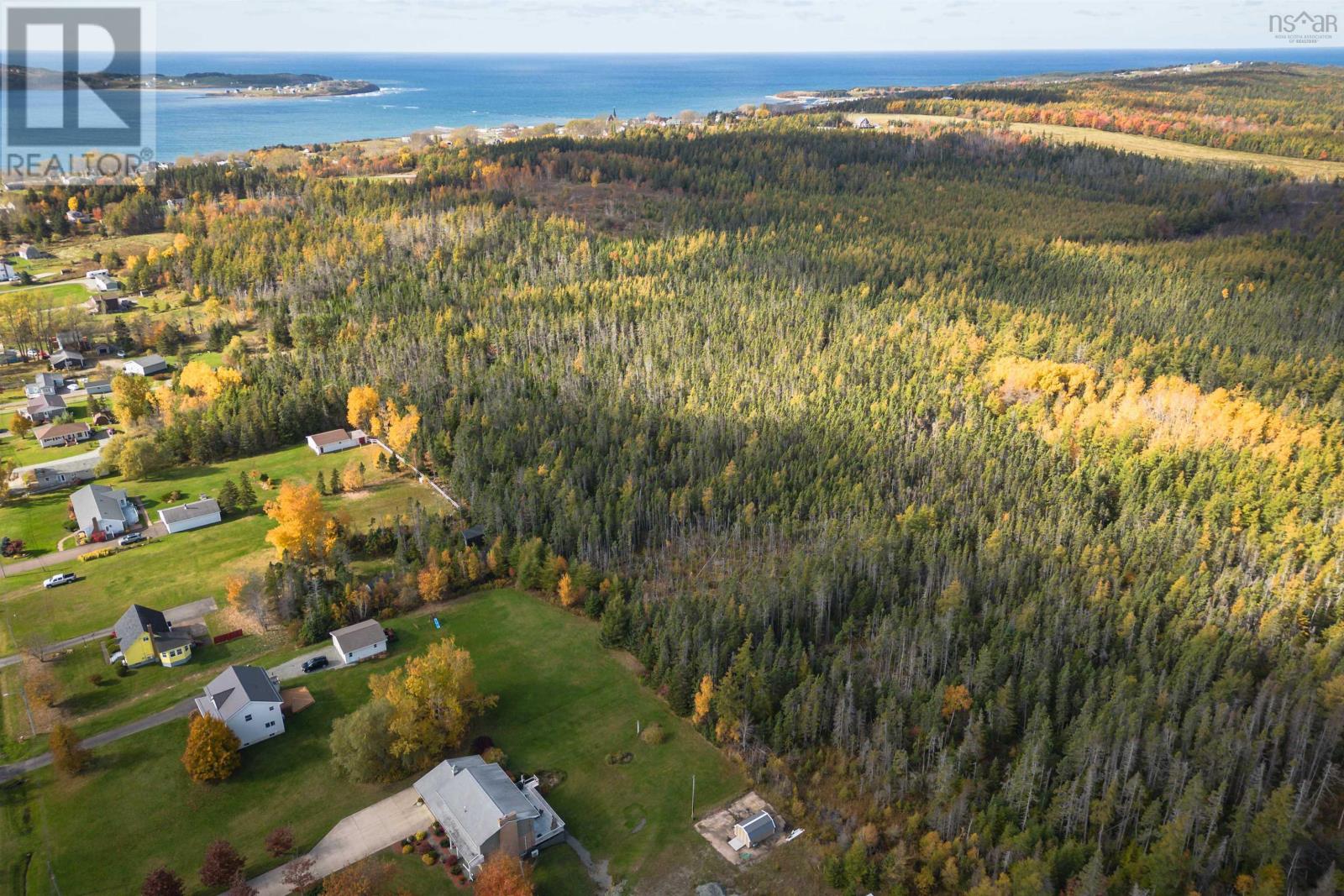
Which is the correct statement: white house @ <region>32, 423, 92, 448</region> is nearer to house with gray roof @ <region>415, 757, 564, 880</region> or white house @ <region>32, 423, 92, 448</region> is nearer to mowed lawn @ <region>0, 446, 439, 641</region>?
mowed lawn @ <region>0, 446, 439, 641</region>

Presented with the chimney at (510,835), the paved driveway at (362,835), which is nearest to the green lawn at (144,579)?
the paved driveway at (362,835)

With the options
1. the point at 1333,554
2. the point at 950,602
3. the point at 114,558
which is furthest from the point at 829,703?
the point at 114,558

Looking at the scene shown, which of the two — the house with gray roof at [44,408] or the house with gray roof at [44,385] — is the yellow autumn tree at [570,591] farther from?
the house with gray roof at [44,385]

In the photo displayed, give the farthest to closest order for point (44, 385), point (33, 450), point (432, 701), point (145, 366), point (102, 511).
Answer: point (145, 366), point (44, 385), point (33, 450), point (102, 511), point (432, 701)

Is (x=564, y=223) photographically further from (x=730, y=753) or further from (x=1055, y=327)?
(x=730, y=753)

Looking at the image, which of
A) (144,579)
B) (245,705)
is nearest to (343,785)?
(245,705)

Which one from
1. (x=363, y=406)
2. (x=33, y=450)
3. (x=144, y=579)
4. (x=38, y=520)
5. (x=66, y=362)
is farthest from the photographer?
(x=66, y=362)

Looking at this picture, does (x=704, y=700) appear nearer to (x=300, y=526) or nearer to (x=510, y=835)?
(x=510, y=835)

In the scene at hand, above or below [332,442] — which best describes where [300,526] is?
below
